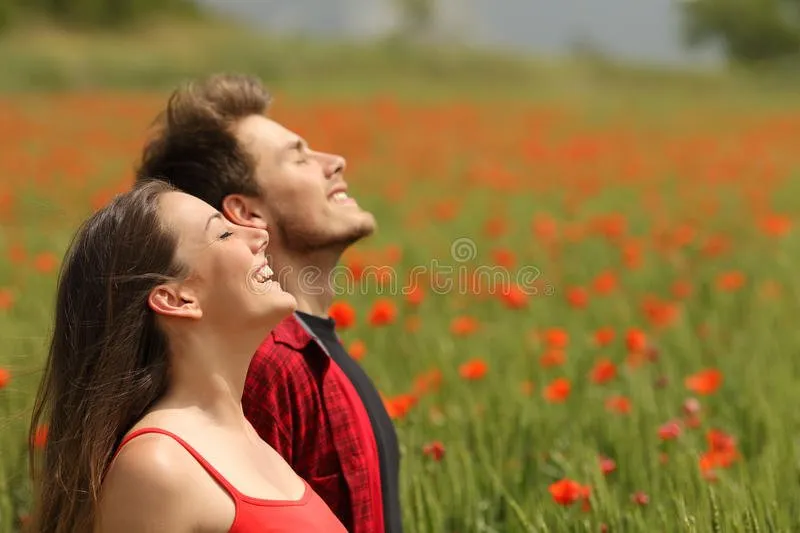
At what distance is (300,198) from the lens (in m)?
2.12

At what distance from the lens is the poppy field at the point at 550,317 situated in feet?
7.82

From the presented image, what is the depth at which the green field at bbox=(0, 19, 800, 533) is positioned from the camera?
95.0 inches

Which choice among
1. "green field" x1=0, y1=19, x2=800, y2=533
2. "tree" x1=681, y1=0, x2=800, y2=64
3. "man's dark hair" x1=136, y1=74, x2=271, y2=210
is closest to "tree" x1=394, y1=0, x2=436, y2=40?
"tree" x1=681, y1=0, x2=800, y2=64

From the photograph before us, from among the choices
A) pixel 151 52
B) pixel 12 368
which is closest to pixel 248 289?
pixel 12 368

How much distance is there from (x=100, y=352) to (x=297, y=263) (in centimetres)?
62

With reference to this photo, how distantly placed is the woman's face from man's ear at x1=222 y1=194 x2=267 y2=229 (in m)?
0.52

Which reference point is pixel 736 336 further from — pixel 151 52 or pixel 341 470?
pixel 151 52

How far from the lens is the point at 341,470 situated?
1.94m

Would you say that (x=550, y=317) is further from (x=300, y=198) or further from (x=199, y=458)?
(x=199, y=458)

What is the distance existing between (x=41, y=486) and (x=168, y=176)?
82cm

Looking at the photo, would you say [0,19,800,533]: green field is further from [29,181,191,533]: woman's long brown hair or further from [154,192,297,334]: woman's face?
[154,192,297,334]: woman's face

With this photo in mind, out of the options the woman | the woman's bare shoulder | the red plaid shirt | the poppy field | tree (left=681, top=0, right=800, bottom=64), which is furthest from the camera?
tree (left=681, top=0, right=800, bottom=64)

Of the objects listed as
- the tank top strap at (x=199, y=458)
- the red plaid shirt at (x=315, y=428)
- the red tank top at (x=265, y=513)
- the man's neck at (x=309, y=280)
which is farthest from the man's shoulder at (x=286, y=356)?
the tank top strap at (x=199, y=458)

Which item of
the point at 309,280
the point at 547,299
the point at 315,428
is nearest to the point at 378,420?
the point at 315,428
